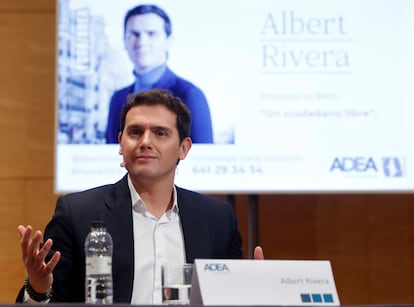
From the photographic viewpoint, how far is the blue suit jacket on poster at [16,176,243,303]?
2557 millimetres

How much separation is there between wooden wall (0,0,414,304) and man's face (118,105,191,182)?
1727 millimetres

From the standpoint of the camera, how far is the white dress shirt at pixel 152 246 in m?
2.53

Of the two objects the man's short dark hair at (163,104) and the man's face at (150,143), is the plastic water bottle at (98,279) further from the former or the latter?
the man's short dark hair at (163,104)

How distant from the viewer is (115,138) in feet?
13.5

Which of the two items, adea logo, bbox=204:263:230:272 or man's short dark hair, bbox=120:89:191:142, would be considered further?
man's short dark hair, bbox=120:89:191:142

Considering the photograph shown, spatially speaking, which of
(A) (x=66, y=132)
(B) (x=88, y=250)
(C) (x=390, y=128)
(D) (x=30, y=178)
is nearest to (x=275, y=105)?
(C) (x=390, y=128)

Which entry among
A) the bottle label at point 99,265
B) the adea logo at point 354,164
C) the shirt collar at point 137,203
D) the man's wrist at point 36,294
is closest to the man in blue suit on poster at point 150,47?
the adea logo at point 354,164

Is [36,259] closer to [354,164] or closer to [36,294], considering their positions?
[36,294]

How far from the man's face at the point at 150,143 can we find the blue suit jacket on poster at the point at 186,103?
128cm

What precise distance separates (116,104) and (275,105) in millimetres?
886

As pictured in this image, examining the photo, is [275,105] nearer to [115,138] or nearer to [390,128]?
→ [390,128]

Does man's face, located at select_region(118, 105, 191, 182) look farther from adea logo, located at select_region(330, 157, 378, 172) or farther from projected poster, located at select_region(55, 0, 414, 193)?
adea logo, located at select_region(330, 157, 378, 172)

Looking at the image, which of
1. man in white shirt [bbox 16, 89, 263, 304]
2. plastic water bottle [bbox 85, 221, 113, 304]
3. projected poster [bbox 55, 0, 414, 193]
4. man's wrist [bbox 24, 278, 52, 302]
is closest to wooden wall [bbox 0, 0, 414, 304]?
projected poster [bbox 55, 0, 414, 193]

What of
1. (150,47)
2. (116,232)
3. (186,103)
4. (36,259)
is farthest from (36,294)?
(150,47)
